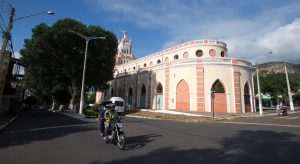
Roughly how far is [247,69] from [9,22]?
108 feet

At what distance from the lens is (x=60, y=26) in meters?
27.7

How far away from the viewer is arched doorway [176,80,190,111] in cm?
3306

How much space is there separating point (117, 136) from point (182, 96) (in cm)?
2724

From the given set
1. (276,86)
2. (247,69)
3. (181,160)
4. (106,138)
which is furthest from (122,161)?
(276,86)

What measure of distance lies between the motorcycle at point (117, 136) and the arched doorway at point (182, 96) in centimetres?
2563

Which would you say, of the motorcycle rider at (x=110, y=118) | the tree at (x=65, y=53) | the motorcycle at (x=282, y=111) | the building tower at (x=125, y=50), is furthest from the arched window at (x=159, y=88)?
the building tower at (x=125, y=50)

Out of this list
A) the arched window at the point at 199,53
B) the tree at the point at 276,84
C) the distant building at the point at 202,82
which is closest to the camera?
the distant building at the point at 202,82

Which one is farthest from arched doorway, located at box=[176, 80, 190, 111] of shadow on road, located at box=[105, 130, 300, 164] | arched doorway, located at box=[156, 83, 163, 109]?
shadow on road, located at box=[105, 130, 300, 164]

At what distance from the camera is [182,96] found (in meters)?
33.9

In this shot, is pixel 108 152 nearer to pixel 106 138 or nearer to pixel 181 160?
pixel 106 138

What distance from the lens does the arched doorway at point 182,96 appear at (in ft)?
108

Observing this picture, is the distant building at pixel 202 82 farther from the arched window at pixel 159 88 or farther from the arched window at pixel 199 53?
the arched window at pixel 199 53

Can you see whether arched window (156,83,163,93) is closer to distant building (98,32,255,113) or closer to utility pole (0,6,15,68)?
distant building (98,32,255,113)

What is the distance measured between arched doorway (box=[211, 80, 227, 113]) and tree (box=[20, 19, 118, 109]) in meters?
17.0
